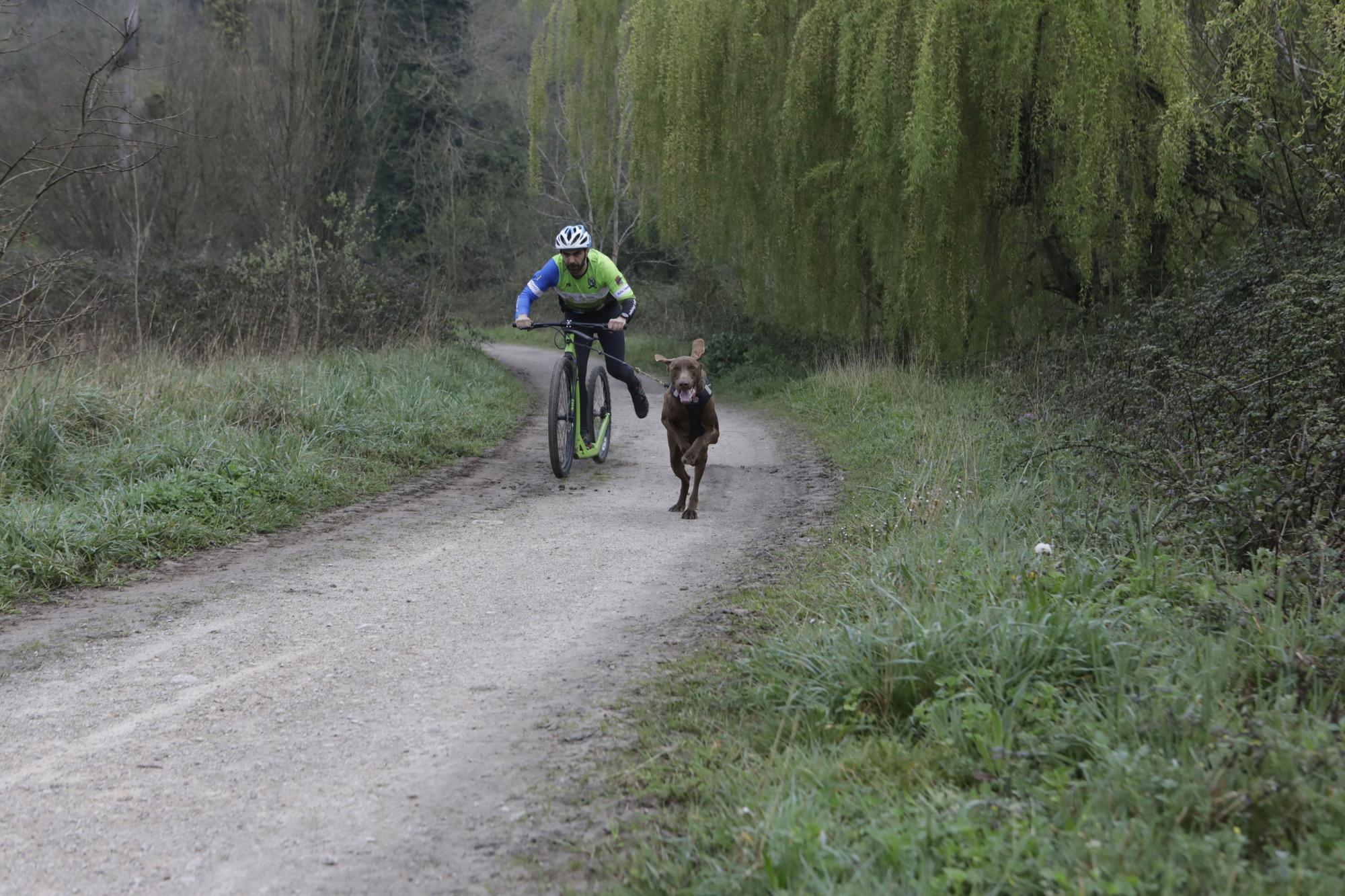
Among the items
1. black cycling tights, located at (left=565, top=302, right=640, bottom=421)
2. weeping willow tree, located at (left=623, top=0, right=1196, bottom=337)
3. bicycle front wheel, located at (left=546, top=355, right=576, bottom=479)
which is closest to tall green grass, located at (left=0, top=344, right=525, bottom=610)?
bicycle front wheel, located at (left=546, top=355, right=576, bottom=479)

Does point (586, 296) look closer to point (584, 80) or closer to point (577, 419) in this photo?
point (577, 419)

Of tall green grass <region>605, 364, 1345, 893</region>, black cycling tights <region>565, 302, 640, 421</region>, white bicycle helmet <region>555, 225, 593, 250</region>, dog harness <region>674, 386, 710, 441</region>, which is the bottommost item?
tall green grass <region>605, 364, 1345, 893</region>

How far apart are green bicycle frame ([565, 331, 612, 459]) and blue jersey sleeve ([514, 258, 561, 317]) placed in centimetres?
53

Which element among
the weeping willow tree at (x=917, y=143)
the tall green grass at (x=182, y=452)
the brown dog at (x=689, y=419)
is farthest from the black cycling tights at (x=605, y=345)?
the weeping willow tree at (x=917, y=143)

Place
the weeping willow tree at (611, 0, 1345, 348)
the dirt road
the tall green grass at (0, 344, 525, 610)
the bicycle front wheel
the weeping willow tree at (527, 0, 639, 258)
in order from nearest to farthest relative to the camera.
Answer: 1. the dirt road
2. the tall green grass at (0, 344, 525, 610)
3. the weeping willow tree at (611, 0, 1345, 348)
4. the bicycle front wheel
5. the weeping willow tree at (527, 0, 639, 258)

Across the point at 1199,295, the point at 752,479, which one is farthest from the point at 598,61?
the point at 1199,295

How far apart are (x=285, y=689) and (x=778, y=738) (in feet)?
6.67

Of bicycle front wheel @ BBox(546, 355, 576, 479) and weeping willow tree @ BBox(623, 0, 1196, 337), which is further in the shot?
weeping willow tree @ BBox(623, 0, 1196, 337)

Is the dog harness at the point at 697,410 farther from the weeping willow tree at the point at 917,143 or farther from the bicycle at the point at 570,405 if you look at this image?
the weeping willow tree at the point at 917,143

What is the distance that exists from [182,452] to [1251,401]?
23.0 ft

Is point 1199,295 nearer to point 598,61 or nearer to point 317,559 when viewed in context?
point 317,559

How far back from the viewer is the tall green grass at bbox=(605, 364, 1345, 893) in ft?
8.20

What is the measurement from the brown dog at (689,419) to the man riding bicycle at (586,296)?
1242 mm

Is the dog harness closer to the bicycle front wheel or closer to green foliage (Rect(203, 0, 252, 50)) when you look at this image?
the bicycle front wheel
